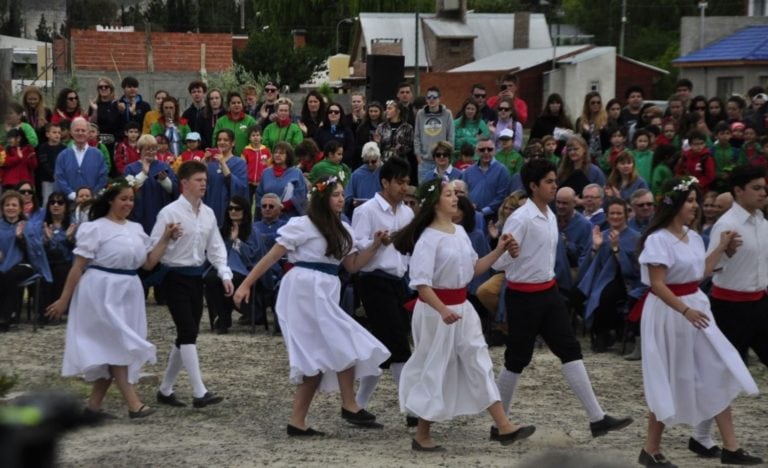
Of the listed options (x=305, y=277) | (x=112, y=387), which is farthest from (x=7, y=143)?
(x=305, y=277)

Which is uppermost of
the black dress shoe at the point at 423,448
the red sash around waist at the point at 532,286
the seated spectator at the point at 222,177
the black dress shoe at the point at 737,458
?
the seated spectator at the point at 222,177

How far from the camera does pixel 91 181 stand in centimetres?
1457

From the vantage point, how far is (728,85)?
130 feet

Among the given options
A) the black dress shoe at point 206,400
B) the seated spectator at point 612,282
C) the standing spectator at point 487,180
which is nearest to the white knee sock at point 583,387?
the black dress shoe at point 206,400

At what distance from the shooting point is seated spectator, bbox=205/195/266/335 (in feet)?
42.7

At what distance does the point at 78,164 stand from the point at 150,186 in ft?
2.84

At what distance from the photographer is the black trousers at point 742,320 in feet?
27.5

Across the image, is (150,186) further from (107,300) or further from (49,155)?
(107,300)

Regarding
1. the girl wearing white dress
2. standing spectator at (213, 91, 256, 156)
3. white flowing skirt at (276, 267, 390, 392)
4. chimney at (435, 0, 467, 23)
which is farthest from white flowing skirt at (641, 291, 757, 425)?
chimney at (435, 0, 467, 23)

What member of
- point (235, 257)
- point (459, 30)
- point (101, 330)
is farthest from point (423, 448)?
point (459, 30)

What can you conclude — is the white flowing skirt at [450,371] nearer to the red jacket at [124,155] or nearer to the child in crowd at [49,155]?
the red jacket at [124,155]

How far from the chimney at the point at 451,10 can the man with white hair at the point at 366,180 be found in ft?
177

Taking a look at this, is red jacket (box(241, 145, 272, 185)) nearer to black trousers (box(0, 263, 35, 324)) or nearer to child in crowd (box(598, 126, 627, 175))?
black trousers (box(0, 263, 35, 324))

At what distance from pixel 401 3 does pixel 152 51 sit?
30.5 m
